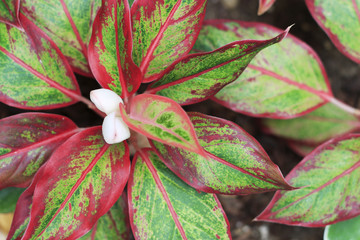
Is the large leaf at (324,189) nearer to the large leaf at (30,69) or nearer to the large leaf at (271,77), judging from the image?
the large leaf at (271,77)

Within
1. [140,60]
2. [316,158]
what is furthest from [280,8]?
[140,60]

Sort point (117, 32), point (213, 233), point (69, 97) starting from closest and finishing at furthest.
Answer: point (117, 32) → point (213, 233) → point (69, 97)

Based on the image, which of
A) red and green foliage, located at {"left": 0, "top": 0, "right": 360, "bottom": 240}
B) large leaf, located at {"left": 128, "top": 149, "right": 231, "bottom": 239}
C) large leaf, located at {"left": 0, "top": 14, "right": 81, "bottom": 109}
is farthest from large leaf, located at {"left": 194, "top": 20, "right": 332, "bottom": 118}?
large leaf, located at {"left": 0, "top": 14, "right": 81, "bottom": 109}

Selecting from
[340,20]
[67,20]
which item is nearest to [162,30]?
[67,20]

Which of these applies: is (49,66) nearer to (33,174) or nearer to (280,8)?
(33,174)

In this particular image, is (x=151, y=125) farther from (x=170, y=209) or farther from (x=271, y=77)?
(x=271, y=77)

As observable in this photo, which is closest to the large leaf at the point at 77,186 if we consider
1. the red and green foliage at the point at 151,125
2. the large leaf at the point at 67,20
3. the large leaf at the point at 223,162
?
the red and green foliage at the point at 151,125
